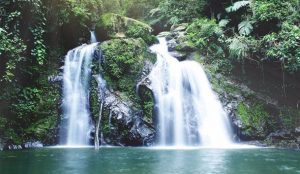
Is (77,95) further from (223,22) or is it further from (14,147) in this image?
(223,22)

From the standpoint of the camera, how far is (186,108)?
14.1 meters

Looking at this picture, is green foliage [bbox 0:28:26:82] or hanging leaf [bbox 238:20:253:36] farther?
hanging leaf [bbox 238:20:253:36]

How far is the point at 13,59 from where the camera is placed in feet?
37.8

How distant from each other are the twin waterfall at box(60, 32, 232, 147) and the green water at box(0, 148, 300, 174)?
2.58 meters

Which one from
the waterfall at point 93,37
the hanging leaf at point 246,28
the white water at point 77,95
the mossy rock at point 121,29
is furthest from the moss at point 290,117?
the waterfall at point 93,37

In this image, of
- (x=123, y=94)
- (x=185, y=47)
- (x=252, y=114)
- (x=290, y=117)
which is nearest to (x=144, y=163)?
(x=123, y=94)

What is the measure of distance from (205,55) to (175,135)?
16.0 feet

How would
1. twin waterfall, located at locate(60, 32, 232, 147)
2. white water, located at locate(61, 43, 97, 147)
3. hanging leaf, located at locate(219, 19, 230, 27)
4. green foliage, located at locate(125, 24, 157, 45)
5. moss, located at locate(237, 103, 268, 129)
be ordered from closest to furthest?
white water, located at locate(61, 43, 97, 147)
twin waterfall, located at locate(60, 32, 232, 147)
moss, located at locate(237, 103, 268, 129)
hanging leaf, located at locate(219, 19, 230, 27)
green foliage, located at locate(125, 24, 157, 45)

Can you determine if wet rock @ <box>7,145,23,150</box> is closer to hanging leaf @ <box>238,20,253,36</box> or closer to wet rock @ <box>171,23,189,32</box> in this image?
hanging leaf @ <box>238,20,253,36</box>

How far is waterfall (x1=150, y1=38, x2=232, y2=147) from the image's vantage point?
13.4 meters

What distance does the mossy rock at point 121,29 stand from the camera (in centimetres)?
1741

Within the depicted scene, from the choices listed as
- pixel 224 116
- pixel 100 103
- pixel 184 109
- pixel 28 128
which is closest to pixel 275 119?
pixel 224 116

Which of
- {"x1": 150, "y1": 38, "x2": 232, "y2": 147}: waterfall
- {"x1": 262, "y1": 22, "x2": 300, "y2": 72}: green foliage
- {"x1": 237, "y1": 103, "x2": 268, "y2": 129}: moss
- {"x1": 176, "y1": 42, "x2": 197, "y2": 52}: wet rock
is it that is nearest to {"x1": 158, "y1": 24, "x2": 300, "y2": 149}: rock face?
{"x1": 237, "y1": 103, "x2": 268, "y2": 129}: moss

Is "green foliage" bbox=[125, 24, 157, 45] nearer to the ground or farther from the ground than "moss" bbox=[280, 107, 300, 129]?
farther from the ground
